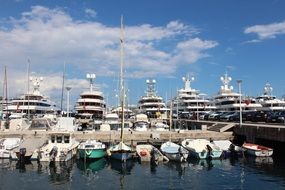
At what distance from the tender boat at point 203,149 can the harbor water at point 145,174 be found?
1.02m

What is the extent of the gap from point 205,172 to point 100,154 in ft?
41.3

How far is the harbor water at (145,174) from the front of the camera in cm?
3209

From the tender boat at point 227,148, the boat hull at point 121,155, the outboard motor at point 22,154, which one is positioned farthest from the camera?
the tender boat at point 227,148

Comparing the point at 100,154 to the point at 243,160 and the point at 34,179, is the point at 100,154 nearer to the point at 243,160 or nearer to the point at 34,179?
the point at 34,179

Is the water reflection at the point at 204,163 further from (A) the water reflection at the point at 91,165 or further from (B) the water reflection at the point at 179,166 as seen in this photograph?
(A) the water reflection at the point at 91,165

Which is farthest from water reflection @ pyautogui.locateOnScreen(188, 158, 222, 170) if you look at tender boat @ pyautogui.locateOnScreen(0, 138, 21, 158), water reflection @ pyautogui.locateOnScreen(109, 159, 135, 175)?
tender boat @ pyautogui.locateOnScreen(0, 138, 21, 158)

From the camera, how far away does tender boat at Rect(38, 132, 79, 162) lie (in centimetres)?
4200

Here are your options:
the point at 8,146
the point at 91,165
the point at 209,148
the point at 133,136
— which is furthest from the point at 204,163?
the point at 8,146

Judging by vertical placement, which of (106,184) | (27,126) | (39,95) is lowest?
(106,184)

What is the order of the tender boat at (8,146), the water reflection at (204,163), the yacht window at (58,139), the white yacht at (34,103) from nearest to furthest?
the water reflection at (204,163) → the tender boat at (8,146) → the yacht window at (58,139) → the white yacht at (34,103)

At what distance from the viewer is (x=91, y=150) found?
143 ft

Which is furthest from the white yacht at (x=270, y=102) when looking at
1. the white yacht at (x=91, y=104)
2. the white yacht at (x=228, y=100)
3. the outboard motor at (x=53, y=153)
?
Result: the outboard motor at (x=53, y=153)

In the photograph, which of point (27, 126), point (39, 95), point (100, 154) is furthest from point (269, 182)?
point (39, 95)

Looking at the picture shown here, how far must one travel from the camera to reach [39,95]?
108 meters
